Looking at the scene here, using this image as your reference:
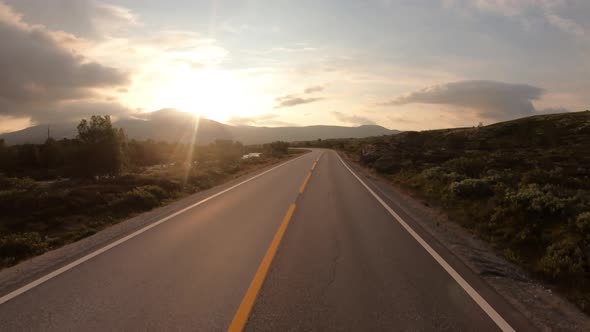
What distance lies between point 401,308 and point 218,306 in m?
2.45

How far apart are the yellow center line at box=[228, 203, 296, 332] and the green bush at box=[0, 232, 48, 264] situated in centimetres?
540

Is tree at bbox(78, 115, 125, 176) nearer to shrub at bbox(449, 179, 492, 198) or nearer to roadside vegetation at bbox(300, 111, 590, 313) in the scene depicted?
roadside vegetation at bbox(300, 111, 590, 313)

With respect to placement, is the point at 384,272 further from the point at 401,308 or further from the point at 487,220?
the point at 487,220

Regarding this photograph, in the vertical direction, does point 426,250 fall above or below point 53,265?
above

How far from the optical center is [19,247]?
24.5 feet

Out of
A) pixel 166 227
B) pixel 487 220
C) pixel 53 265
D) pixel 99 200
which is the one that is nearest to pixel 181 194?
pixel 99 200

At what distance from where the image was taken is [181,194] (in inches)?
594

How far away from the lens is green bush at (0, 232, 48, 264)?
725cm

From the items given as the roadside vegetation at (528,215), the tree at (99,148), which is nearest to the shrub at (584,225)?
the roadside vegetation at (528,215)

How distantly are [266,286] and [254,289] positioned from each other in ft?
0.67

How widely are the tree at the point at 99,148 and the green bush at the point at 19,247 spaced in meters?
30.6

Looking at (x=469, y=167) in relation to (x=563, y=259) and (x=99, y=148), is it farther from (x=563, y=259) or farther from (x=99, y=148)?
(x=99, y=148)

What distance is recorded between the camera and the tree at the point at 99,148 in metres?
34.8

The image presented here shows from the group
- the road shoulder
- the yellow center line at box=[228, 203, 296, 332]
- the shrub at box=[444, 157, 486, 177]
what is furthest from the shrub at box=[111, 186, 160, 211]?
the shrub at box=[444, 157, 486, 177]
